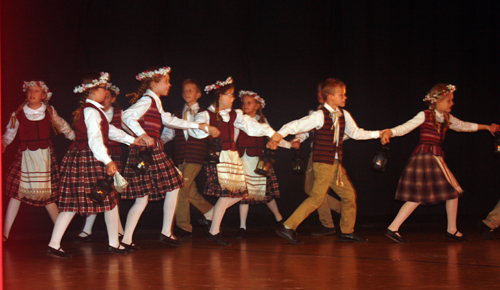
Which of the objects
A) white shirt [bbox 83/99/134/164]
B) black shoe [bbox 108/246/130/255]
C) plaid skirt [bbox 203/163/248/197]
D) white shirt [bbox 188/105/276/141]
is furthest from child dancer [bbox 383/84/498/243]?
white shirt [bbox 83/99/134/164]

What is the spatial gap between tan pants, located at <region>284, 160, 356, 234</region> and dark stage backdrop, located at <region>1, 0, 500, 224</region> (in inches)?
75.4

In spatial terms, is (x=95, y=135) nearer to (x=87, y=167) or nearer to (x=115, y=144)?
(x=87, y=167)

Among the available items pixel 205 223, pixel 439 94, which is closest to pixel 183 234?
pixel 205 223

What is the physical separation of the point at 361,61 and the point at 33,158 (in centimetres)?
367

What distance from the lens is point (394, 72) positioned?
5926 mm

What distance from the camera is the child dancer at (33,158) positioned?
3920 millimetres

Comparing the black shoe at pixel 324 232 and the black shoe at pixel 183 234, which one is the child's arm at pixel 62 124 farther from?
the black shoe at pixel 324 232

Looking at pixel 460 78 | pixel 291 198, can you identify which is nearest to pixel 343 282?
pixel 291 198

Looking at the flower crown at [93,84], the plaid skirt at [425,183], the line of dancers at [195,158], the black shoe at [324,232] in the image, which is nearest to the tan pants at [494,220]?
the line of dancers at [195,158]

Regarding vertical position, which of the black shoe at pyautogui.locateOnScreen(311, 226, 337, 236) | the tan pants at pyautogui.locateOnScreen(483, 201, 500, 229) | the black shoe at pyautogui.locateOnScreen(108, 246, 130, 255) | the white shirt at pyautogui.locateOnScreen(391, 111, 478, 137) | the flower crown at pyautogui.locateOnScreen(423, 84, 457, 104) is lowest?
the black shoe at pyautogui.locateOnScreen(311, 226, 337, 236)

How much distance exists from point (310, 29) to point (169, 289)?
4.24 metres

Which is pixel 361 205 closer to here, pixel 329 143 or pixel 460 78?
pixel 460 78

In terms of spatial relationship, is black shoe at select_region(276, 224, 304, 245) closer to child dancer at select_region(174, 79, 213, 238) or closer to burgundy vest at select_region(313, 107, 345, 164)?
burgundy vest at select_region(313, 107, 345, 164)

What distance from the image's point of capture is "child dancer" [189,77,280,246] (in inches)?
152
